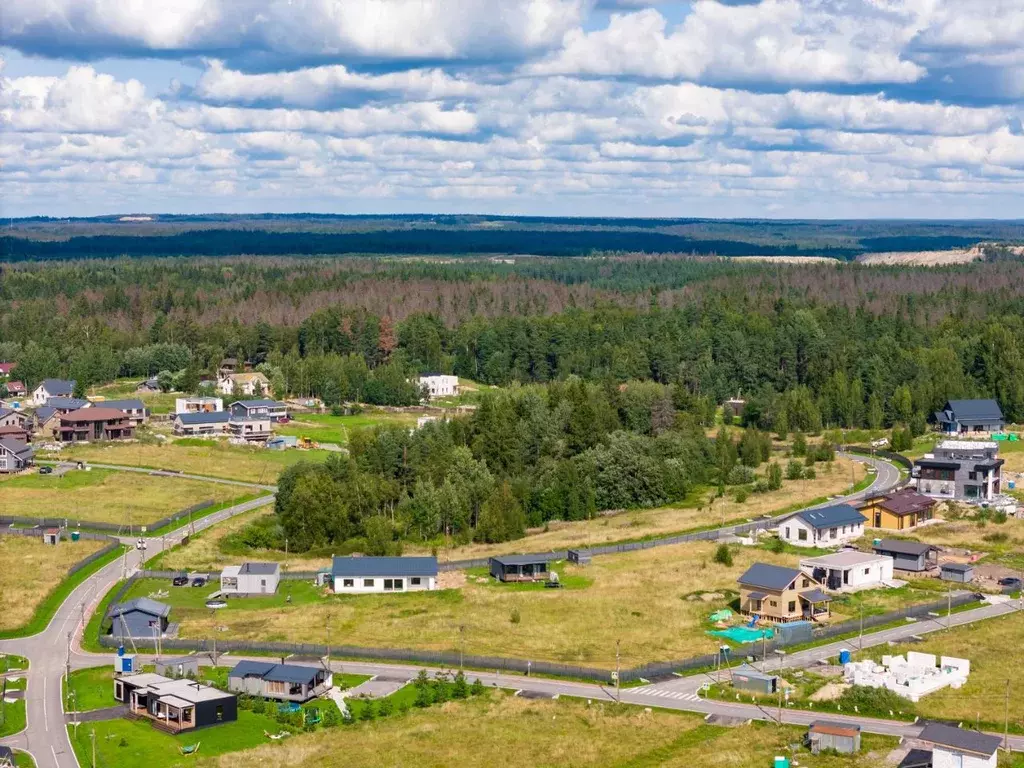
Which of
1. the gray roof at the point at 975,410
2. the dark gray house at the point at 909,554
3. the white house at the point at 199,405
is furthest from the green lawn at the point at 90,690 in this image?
the gray roof at the point at 975,410

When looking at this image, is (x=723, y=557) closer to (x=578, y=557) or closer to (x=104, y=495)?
(x=578, y=557)

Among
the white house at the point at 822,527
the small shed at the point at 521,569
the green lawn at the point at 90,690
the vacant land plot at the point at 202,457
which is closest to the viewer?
the green lawn at the point at 90,690

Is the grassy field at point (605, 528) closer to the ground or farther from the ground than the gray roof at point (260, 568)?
closer to the ground

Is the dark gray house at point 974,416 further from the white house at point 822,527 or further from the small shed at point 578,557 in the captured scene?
the small shed at point 578,557

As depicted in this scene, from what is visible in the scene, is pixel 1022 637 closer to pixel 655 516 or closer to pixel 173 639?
pixel 655 516

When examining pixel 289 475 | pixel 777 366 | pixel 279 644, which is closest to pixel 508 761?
pixel 279 644

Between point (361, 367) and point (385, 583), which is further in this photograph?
point (361, 367)

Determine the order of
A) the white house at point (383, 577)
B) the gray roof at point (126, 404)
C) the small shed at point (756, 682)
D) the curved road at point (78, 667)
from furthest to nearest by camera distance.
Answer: the gray roof at point (126, 404) < the white house at point (383, 577) < the small shed at point (756, 682) < the curved road at point (78, 667)

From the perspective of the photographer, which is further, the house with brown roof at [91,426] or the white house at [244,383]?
the white house at [244,383]
